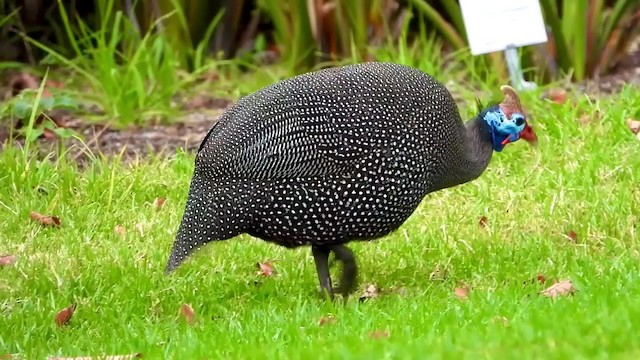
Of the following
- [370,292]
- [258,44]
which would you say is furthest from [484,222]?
[258,44]

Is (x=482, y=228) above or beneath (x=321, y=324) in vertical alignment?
beneath

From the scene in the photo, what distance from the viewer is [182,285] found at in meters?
4.75

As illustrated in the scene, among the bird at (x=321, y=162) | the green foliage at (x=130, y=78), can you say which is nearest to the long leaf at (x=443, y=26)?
the green foliage at (x=130, y=78)

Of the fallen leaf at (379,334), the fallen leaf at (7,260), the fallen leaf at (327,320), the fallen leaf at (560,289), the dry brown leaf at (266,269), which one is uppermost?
the fallen leaf at (379,334)

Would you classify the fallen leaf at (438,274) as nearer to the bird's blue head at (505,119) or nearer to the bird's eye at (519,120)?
the bird's blue head at (505,119)

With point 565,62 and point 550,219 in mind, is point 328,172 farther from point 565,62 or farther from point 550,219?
point 565,62

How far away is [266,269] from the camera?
16.4ft

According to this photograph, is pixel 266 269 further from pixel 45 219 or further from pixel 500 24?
pixel 500 24

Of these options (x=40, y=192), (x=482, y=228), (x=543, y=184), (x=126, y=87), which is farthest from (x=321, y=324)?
(x=126, y=87)

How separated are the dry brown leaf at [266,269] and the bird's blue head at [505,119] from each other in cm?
103

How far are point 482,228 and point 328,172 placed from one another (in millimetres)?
1314

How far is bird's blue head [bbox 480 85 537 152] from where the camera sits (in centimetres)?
480

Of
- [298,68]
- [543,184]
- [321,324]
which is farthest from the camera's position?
[298,68]

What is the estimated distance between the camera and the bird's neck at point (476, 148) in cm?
469
